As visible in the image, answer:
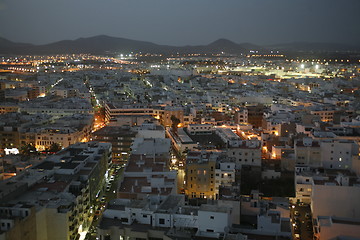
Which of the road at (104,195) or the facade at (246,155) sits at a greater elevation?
the facade at (246,155)

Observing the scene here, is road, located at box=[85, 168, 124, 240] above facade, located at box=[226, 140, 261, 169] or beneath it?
beneath

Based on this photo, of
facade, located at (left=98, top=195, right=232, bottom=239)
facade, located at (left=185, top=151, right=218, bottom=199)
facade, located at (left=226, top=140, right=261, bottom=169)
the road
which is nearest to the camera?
facade, located at (left=98, top=195, right=232, bottom=239)

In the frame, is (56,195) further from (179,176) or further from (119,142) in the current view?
(119,142)

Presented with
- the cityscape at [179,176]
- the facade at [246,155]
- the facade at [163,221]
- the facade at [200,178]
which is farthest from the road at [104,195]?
the facade at [246,155]

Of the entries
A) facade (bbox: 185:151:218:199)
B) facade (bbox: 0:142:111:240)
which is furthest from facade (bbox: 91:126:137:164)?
facade (bbox: 185:151:218:199)

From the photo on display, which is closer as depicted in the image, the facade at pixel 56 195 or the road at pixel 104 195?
the facade at pixel 56 195

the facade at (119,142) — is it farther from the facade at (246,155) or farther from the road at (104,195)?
the facade at (246,155)

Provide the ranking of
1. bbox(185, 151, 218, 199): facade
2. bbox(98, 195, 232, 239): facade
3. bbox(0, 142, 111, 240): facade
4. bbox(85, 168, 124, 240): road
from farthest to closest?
bbox(185, 151, 218, 199): facade → bbox(85, 168, 124, 240): road → bbox(0, 142, 111, 240): facade → bbox(98, 195, 232, 239): facade

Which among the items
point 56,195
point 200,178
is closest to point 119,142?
point 200,178

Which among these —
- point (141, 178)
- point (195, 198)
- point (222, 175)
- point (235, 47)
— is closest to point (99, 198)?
point (141, 178)

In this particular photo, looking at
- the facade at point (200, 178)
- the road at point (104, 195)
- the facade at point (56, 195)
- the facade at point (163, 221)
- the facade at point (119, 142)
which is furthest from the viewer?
the facade at point (119, 142)

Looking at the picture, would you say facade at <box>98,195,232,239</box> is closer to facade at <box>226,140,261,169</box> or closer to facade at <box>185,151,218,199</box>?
facade at <box>185,151,218,199</box>
